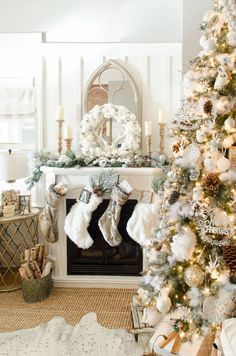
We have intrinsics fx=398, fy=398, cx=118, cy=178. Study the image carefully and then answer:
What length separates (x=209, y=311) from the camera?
235 cm

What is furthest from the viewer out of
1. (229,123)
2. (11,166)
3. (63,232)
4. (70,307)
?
(63,232)

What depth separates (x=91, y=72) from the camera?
4.14m

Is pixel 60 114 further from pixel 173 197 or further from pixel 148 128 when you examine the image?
pixel 173 197

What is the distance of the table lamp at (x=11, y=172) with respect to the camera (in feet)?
12.1

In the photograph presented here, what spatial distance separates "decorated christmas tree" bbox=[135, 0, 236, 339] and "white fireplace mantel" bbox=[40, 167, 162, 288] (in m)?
1.21

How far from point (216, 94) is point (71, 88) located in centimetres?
212

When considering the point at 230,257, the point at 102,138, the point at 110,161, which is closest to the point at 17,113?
the point at 102,138

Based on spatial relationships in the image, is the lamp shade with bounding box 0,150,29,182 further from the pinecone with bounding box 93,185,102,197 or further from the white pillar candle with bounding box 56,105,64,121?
the pinecone with bounding box 93,185,102,197

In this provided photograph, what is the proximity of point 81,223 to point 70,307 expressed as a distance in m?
0.75

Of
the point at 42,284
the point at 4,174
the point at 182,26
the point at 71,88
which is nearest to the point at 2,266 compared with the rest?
the point at 42,284

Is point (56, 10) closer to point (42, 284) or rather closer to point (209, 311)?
point (42, 284)

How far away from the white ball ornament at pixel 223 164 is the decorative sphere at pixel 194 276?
24.0 inches

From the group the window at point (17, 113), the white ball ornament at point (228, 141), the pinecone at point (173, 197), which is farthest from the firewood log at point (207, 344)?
the window at point (17, 113)

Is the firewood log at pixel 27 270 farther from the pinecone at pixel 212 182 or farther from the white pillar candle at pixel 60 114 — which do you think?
the pinecone at pixel 212 182
